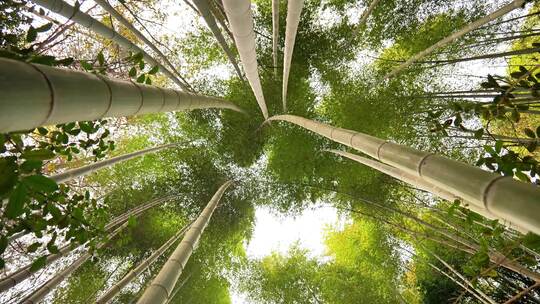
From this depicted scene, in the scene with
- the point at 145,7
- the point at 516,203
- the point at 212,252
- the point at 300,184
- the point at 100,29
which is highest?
the point at 145,7

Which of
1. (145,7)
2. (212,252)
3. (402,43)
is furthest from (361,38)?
(212,252)

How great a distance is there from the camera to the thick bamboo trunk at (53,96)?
2.29 ft

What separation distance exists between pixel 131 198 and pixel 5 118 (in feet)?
20.9

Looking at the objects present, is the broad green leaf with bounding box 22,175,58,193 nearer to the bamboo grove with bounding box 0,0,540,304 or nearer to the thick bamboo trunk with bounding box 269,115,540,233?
the thick bamboo trunk with bounding box 269,115,540,233

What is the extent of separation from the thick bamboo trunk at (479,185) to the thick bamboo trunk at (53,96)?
127 cm

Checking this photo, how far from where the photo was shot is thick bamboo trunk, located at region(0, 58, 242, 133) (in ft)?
2.29

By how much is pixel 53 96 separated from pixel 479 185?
1.31 metres

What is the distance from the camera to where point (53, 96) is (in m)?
0.84

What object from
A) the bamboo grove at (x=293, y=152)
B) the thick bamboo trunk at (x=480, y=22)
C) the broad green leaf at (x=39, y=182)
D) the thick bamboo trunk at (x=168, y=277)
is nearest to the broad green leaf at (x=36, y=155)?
the broad green leaf at (x=39, y=182)

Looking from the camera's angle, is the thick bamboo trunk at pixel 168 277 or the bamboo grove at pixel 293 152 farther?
the bamboo grove at pixel 293 152

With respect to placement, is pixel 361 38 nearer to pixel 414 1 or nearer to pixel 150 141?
pixel 414 1

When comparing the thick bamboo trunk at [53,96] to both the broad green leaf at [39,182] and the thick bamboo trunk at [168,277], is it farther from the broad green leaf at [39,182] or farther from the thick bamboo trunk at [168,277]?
the thick bamboo trunk at [168,277]

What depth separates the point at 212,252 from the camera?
679 centimetres

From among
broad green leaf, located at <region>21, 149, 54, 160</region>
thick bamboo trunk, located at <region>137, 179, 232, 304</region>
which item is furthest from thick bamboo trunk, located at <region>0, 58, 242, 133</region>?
thick bamboo trunk, located at <region>137, 179, 232, 304</region>
